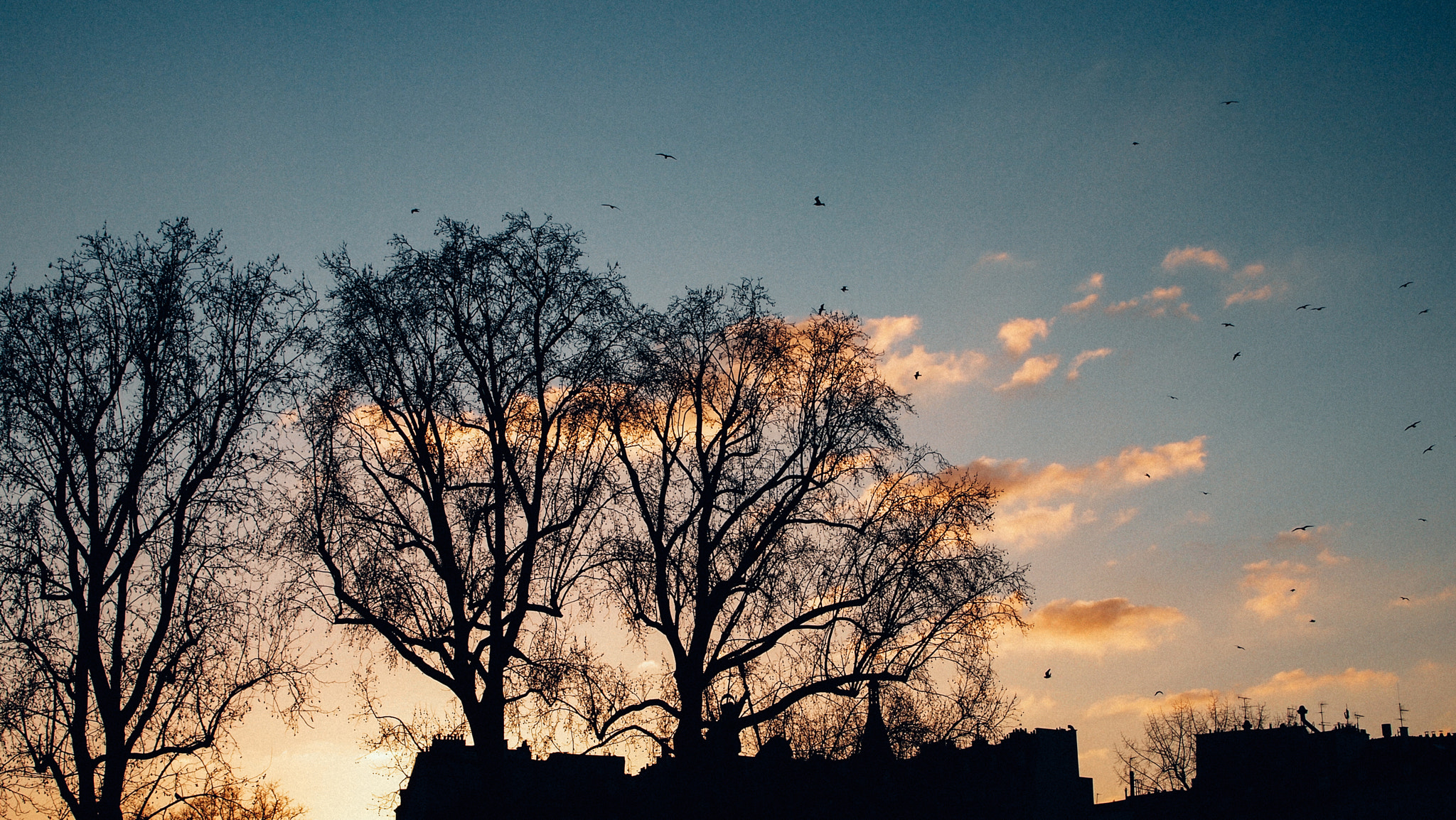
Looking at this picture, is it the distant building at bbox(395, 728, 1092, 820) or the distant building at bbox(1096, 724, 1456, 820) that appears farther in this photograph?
the distant building at bbox(1096, 724, 1456, 820)

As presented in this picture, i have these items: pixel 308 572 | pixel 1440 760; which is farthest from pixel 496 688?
pixel 1440 760

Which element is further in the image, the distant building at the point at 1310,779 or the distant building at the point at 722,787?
the distant building at the point at 1310,779

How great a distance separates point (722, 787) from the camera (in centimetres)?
2364

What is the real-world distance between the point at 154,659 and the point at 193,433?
4.15 m

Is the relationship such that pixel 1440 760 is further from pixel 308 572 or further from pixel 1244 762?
pixel 308 572

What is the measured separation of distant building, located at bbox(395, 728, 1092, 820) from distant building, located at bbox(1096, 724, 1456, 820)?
18.7 meters

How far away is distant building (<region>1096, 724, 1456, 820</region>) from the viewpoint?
43781mm

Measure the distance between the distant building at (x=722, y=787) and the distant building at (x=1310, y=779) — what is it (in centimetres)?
1872

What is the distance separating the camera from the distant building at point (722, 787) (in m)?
23.2

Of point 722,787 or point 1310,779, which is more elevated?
point 722,787

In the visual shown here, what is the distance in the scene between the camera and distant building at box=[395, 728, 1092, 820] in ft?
76.1

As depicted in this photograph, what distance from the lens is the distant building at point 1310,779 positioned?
4378 cm

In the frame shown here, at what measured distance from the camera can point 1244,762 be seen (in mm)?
53125

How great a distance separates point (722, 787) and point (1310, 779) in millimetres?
37274
